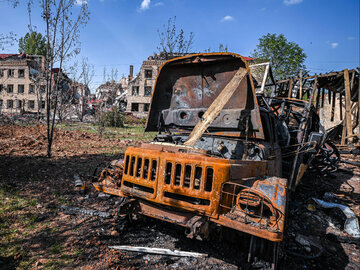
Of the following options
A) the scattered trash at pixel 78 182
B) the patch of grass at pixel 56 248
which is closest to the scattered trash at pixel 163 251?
the patch of grass at pixel 56 248

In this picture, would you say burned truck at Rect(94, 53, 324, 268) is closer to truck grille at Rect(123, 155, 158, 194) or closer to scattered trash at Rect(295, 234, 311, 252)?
truck grille at Rect(123, 155, 158, 194)

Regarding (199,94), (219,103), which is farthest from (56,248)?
(199,94)

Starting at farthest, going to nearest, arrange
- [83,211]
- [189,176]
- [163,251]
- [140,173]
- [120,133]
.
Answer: [120,133]
[83,211]
[163,251]
[140,173]
[189,176]

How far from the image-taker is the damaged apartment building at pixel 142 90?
110ft

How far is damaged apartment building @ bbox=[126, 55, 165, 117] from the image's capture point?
33.5 meters

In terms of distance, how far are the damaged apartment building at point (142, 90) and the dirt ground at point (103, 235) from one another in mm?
28830

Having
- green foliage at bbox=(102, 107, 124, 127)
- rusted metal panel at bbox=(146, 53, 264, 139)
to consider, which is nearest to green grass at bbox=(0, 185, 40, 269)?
rusted metal panel at bbox=(146, 53, 264, 139)

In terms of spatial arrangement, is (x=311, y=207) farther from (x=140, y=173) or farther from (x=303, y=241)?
(x=140, y=173)

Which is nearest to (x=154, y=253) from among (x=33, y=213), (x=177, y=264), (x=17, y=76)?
(x=177, y=264)

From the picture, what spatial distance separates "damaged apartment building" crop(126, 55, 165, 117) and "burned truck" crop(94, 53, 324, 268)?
29.6 meters

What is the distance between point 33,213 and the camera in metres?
3.92

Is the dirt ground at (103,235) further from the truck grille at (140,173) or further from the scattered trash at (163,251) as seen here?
the truck grille at (140,173)

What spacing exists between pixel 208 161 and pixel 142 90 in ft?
109

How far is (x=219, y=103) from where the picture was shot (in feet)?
12.2
